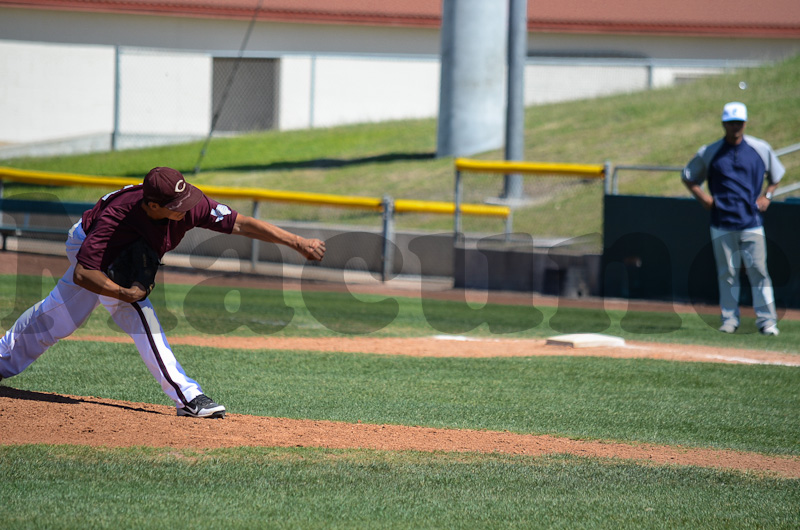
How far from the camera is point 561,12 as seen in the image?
27.2m

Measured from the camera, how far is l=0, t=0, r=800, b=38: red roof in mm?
25969

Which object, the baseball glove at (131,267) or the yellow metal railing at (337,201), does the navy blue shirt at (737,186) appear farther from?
the baseball glove at (131,267)

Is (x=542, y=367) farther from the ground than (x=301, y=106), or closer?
closer

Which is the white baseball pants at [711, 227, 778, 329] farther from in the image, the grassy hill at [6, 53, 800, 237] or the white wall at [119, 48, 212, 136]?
the white wall at [119, 48, 212, 136]

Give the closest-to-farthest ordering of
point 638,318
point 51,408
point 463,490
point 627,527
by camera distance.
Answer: point 627,527 → point 463,490 → point 51,408 → point 638,318

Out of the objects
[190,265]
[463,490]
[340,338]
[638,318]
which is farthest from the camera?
[190,265]

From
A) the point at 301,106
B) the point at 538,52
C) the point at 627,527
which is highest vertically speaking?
the point at 538,52

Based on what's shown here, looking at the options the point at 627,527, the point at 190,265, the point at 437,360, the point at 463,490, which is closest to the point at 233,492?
the point at 463,490

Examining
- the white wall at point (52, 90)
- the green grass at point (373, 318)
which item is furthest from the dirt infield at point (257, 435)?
the white wall at point (52, 90)

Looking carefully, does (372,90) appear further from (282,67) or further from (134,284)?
(134,284)

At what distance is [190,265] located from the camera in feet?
49.4

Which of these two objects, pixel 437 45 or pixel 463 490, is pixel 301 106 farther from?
pixel 463 490

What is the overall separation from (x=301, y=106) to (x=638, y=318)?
17.1m

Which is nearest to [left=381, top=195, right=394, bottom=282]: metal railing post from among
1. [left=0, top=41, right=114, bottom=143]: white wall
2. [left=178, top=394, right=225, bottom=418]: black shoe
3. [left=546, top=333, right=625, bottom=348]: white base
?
[left=546, top=333, right=625, bottom=348]: white base
